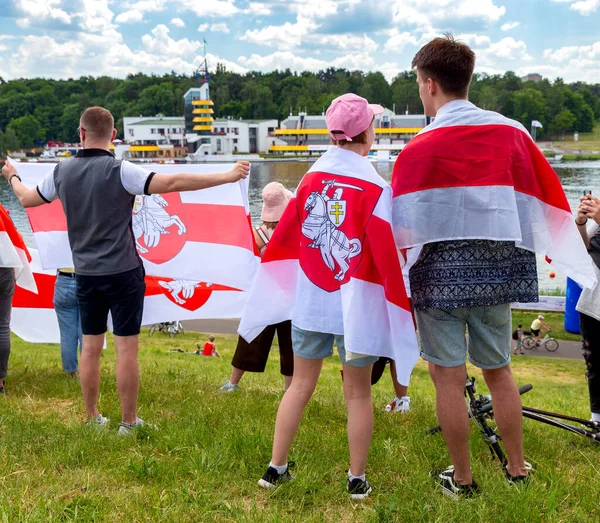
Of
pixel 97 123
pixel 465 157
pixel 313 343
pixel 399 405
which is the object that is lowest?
pixel 399 405

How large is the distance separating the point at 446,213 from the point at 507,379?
2.97 feet

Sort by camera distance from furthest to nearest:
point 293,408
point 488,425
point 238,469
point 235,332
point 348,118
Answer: point 235,332 → point 488,425 → point 238,469 → point 293,408 → point 348,118

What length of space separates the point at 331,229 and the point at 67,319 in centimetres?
384

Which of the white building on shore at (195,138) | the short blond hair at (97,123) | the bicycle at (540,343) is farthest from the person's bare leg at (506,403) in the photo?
the white building on shore at (195,138)

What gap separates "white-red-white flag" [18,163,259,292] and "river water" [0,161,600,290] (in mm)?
33670

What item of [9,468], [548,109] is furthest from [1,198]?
[548,109]

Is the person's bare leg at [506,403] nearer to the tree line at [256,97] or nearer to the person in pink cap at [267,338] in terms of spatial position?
the person in pink cap at [267,338]

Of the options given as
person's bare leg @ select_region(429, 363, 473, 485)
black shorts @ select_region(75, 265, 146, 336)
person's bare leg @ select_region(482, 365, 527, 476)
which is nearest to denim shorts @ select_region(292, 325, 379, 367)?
person's bare leg @ select_region(429, 363, 473, 485)

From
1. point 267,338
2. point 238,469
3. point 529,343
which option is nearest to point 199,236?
point 267,338

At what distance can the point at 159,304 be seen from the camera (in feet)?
18.8

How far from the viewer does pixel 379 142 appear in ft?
439

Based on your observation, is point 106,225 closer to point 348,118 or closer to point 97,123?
point 97,123

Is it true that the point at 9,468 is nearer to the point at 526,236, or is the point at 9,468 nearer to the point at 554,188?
the point at 526,236

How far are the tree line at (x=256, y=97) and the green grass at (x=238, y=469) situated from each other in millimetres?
131309
